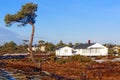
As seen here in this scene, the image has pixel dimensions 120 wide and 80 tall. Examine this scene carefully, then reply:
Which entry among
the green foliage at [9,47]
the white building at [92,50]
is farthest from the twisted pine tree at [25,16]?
the green foliage at [9,47]

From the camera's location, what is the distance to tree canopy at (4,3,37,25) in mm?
50750

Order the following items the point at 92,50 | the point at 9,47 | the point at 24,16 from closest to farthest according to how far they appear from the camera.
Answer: the point at 24,16 < the point at 92,50 < the point at 9,47

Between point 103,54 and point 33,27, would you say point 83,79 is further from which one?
point 103,54

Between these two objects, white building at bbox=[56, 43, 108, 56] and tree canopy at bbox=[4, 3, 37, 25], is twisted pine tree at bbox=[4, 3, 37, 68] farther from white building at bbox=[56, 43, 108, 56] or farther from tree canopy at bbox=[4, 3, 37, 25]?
white building at bbox=[56, 43, 108, 56]

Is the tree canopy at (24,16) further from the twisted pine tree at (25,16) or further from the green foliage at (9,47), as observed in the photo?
the green foliage at (9,47)

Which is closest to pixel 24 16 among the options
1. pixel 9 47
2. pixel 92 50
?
pixel 92 50

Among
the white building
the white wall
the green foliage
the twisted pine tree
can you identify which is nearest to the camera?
the twisted pine tree

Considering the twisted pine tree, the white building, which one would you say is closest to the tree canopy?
the twisted pine tree

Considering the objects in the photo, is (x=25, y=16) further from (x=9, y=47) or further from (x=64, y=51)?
(x=9, y=47)

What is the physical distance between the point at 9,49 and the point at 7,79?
109333 mm

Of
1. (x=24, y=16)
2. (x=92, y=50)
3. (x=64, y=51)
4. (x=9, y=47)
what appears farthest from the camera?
(x=9, y=47)

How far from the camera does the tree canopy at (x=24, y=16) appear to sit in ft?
167

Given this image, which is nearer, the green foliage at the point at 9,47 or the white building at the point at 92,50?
the white building at the point at 92,50

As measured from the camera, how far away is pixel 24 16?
51.1m
